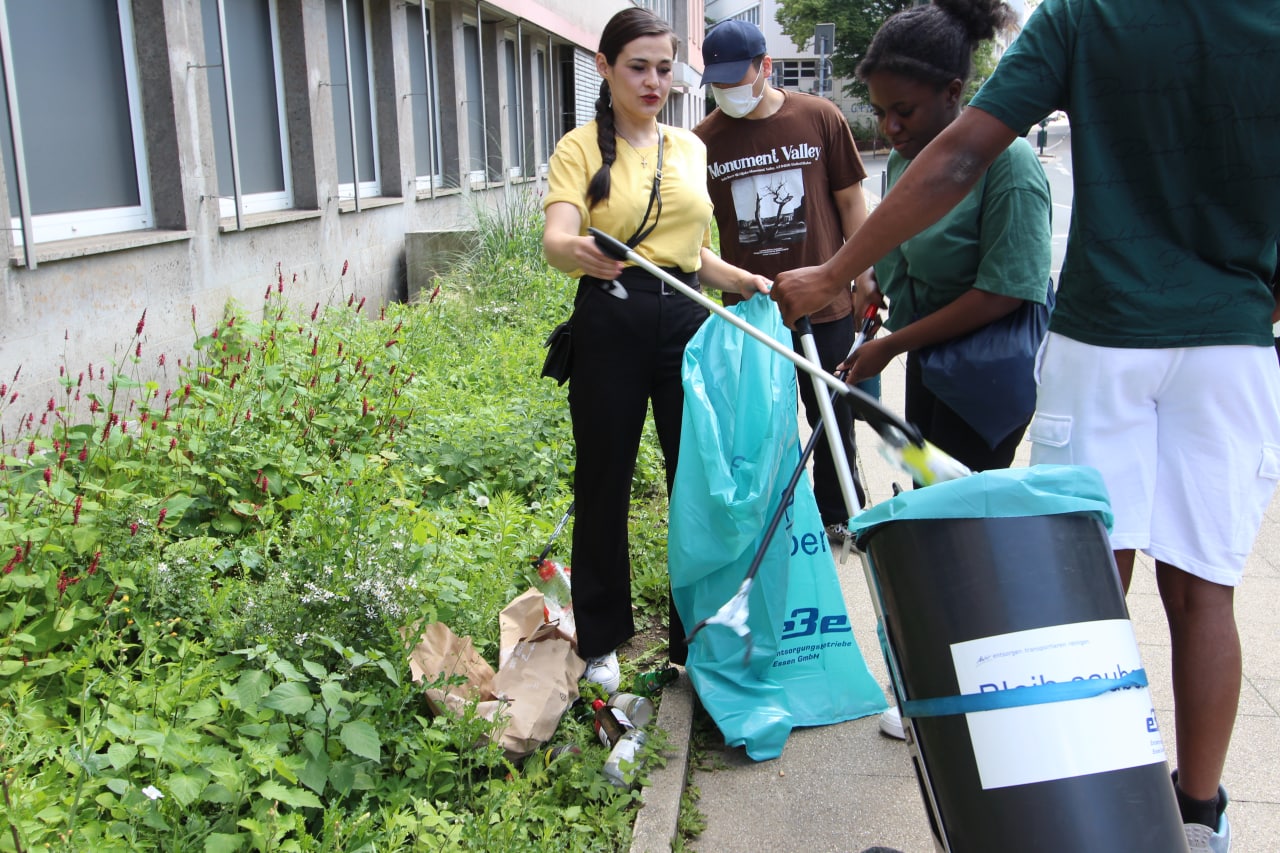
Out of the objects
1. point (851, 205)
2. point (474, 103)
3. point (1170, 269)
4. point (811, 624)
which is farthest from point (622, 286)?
point (474, 103)

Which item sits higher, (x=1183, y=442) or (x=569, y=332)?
(x=569, y=332)

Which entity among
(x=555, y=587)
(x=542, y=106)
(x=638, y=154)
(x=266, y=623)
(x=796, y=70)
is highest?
(x=796, y=70)

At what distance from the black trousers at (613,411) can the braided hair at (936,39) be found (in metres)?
0.81

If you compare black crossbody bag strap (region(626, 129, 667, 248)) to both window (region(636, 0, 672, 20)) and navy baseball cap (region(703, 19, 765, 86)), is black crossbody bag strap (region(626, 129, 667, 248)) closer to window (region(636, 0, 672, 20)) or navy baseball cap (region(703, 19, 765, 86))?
navy baseball cap (region(703, 19, 765, 86))

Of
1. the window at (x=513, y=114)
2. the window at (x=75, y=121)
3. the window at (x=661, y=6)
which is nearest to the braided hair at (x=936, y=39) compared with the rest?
the window at (x=75, y=121)

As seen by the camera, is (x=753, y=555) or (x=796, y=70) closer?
(x=753, y=555)

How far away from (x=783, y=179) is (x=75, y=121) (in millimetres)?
3877

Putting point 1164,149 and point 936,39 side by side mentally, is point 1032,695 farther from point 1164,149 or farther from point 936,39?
point 936,39

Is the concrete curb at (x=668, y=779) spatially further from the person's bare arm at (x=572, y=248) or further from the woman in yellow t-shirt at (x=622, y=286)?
the person's bare arm at (x=572, y=248)

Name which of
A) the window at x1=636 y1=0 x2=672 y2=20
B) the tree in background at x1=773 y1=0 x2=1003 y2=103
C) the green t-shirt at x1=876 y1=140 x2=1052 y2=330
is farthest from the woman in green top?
the tree in background at x1=773 y1=0 x2=1003 y2=103

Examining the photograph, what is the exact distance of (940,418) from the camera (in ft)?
10.3

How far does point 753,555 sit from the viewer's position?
3055 millimetres

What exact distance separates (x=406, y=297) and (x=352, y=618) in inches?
320

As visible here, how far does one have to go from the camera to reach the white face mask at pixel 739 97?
14.7ft
